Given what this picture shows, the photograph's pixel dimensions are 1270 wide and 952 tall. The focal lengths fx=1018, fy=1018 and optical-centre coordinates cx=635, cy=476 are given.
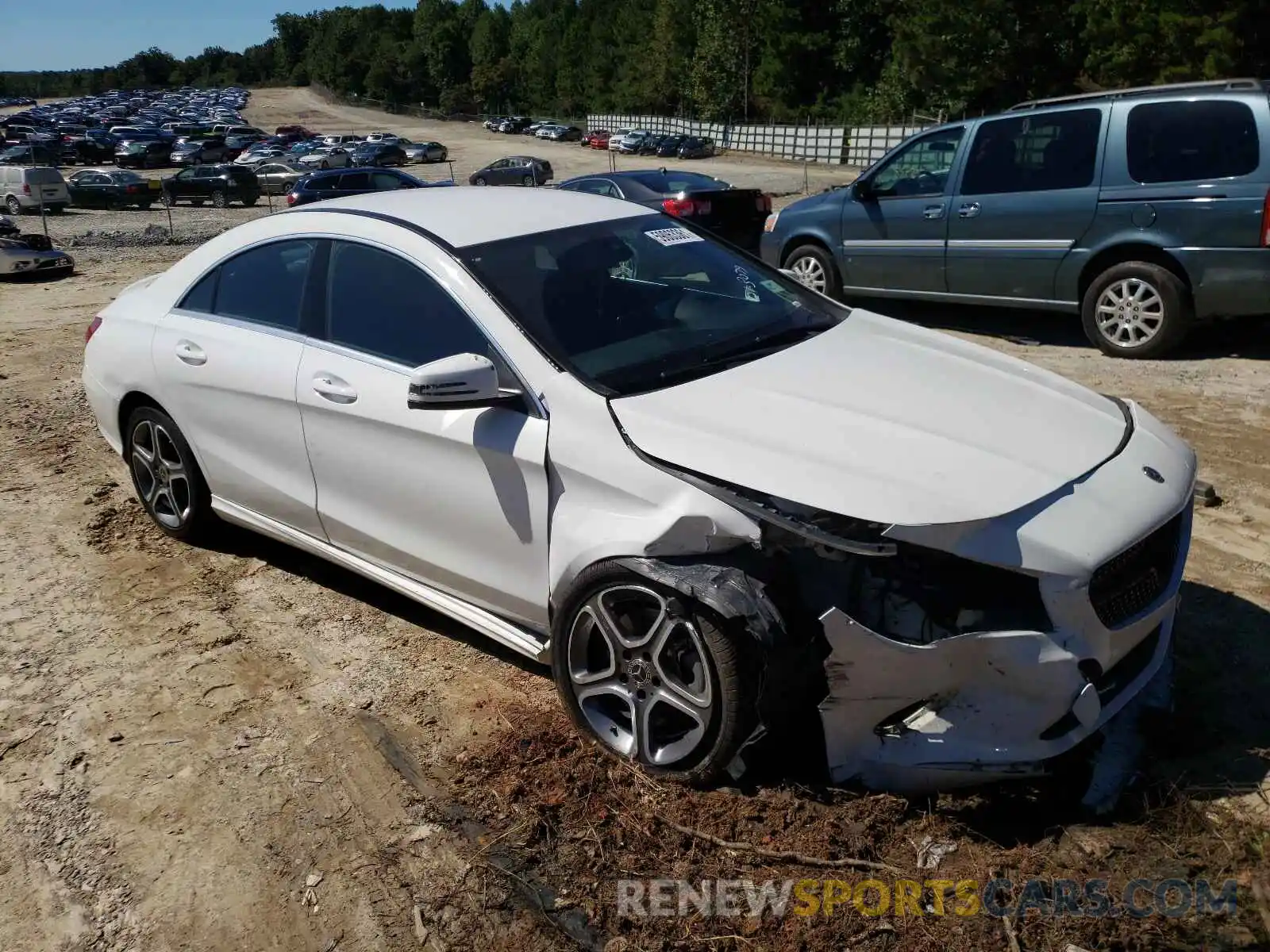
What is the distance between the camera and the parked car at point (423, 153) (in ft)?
186

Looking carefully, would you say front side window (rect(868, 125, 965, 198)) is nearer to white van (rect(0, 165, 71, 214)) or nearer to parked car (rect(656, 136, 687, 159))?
white van (rect(0, 165, 71, 214))

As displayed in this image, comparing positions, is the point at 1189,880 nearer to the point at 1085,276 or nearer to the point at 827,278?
the point at 1085,276

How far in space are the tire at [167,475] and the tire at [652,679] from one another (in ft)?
7.94

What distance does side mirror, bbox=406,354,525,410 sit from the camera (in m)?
3.13

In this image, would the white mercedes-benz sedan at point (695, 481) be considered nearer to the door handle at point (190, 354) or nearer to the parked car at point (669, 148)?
the door handle at point (190, 354)

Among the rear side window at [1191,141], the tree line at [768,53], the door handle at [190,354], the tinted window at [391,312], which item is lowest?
the door handle at [190,354]

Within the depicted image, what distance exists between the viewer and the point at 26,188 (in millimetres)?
29531

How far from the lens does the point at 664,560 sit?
2879mm

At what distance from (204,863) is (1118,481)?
283cm

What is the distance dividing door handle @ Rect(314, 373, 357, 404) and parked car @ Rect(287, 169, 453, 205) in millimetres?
18445

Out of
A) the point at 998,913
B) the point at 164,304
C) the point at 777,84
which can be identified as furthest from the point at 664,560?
the point at 777,84

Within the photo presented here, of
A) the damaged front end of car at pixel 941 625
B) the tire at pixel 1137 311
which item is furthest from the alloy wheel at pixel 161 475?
the tire at pixel 1137 311

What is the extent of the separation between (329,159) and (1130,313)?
4591 cm

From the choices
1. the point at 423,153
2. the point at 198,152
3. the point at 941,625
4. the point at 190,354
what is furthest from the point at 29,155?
the point at 941,625
